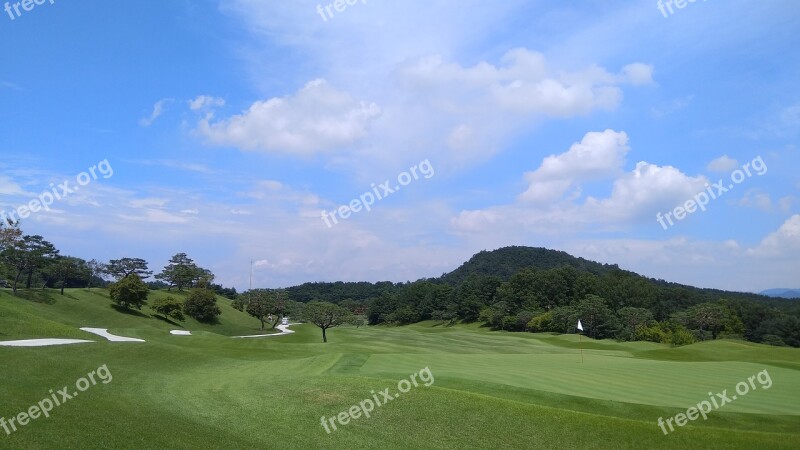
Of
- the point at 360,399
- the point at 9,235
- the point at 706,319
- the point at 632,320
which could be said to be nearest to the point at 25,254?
the point at 9,235

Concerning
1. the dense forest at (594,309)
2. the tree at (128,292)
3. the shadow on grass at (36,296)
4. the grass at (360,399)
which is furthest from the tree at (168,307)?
the dense forest at (594,309)

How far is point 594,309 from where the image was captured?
100812 mm

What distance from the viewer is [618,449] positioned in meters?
14.3

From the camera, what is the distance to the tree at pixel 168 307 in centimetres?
7712

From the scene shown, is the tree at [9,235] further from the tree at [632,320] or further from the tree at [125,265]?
the tree at [632,320]

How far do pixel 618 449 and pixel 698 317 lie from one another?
106m

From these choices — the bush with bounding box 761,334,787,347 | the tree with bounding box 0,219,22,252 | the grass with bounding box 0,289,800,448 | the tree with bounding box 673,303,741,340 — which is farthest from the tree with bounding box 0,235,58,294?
the bush with bounding box 761,334,787,347

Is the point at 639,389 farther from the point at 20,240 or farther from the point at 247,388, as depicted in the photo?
the point at 20,240

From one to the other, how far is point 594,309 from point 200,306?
7476cm

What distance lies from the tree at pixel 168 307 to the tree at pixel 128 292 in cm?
Answer: 315

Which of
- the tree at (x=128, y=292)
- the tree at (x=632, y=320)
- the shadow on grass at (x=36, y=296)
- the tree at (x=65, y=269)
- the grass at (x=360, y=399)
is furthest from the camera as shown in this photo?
the tree at (x=632, y=320)

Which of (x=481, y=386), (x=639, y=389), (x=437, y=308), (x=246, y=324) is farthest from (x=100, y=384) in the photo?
(x=437, y=308)

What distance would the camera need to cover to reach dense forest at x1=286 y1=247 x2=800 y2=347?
101625 millimetres

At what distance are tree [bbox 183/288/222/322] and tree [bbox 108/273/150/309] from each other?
1291 centimetres
